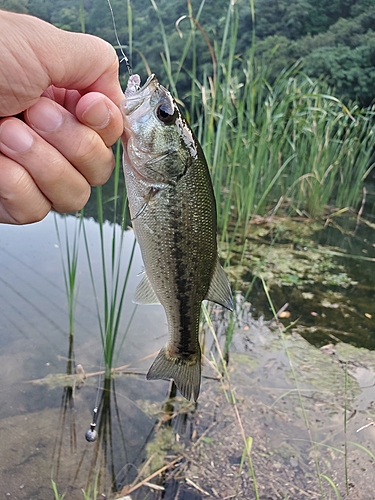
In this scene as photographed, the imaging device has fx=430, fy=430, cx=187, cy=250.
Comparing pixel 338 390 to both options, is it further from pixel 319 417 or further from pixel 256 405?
pixel 256 405

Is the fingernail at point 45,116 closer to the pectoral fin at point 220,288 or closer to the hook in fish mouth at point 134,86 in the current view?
the hook in fish mouth at point 134,86

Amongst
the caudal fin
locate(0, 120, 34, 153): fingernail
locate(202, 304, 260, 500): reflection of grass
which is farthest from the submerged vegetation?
locate(0, 120, 34, 153): fingernail

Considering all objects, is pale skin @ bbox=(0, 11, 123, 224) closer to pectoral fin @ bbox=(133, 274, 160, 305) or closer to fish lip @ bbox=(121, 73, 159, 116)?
fish lip @ bbox=(121, 73, 159, 116)

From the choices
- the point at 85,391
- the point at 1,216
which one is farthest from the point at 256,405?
the point at 1,216

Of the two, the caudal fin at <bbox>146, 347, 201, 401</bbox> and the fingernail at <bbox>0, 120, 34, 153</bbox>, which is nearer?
the fingernail at <bbox>0, 120, 34, 153</bbox>

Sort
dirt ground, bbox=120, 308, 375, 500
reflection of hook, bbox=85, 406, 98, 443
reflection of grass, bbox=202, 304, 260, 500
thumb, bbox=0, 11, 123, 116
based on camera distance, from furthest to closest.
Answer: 1. reflection of hook, bbox=85, 406, 98, 443
2. dirt ground, bbox=120, 308, 375, 500
3. reflection of grass, bbox=202, 304, 260, 500
4. thumb, bbox=0, 11, 123, 116

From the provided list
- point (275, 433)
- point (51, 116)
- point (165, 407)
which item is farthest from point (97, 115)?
point (275, 433)
